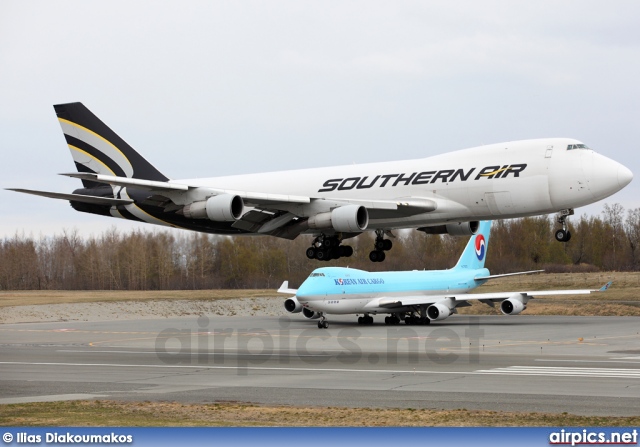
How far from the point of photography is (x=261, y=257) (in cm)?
8425

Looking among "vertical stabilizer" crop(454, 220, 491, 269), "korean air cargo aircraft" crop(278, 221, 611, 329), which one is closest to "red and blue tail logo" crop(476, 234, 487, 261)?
"vertical stabilizer" crop(454, 220, 491, 269)

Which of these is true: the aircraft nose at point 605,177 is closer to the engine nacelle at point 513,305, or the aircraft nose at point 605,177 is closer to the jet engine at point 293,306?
the engine nacelle at point 513,305

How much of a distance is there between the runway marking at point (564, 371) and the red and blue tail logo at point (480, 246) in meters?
46.9

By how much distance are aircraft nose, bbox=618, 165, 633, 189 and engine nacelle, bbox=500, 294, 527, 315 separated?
41067 millimetres

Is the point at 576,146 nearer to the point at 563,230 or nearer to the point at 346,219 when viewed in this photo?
the point at 563,230

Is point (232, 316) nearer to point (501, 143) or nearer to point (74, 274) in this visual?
point (74, 274)

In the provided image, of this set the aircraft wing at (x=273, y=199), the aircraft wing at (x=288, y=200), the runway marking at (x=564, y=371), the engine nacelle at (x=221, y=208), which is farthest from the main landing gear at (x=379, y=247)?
the runway marking at (x=564, y=371)

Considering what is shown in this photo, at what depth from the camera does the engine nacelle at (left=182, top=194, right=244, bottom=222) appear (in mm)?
39688

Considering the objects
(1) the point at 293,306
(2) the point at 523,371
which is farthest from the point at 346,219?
(1) the point at 293,306

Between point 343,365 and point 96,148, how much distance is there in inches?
733

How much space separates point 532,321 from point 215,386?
49.3 m

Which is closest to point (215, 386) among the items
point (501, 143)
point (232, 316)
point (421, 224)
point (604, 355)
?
point (421, 224)

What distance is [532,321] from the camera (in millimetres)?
78438

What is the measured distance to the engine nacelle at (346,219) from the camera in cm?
3934
